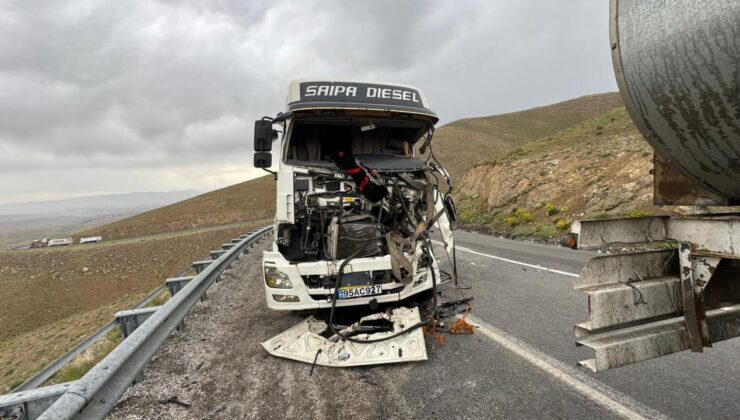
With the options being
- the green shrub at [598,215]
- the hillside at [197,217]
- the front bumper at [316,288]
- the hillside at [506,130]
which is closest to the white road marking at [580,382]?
the front bumper at [316,288]

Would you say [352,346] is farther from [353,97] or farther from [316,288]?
[353,97]

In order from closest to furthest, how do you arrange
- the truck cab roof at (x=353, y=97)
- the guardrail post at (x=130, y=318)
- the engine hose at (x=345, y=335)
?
the guardrail post at (x=130, y=318) → the engine hose at (x=345, y=335) → the truck cab roof at (x=353, y=97)

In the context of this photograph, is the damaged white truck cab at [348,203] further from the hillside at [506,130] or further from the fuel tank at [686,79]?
the hillside at [506,130]

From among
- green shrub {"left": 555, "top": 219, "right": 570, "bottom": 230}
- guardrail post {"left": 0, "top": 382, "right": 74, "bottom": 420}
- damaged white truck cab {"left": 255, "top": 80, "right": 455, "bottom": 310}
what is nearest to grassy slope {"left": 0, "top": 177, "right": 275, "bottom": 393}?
damaged white truck cab {"left": 255, "top": 80, "right": 455, "bottom": 310}

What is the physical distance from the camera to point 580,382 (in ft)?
9.09

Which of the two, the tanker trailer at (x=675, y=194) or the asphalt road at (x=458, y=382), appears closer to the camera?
the tanker trailer at (x=675, y=194)

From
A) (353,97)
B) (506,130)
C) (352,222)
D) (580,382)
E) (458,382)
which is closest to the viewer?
(580,382)

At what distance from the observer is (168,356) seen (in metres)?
3.67

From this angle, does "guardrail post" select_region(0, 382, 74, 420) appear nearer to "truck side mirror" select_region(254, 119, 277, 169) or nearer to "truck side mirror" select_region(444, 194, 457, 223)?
"truck side mirror" select_region(254, 119, 277, 169)

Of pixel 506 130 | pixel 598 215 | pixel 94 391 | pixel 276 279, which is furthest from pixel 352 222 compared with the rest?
pixel 506 130

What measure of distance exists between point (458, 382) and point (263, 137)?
3.83 metres

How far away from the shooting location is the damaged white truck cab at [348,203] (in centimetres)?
412

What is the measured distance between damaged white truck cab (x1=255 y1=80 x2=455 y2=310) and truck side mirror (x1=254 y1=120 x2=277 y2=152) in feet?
0.04

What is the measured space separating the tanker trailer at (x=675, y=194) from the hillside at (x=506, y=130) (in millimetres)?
48772
